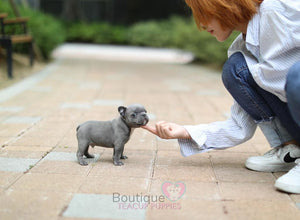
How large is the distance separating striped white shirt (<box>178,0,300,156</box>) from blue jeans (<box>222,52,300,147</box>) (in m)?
0.09

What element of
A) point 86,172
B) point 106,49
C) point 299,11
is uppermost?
point 299,11

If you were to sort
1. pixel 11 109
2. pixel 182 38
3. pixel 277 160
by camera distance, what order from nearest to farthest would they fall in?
pixel 277 160
pixel 11 109
pixel 182 38

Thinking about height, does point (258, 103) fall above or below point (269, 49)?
below

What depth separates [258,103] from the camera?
99.4 inches

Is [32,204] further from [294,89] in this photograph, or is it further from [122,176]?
[294,89]

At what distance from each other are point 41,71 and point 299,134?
632cm

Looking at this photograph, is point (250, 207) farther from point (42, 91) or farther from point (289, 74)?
point (42, 91)

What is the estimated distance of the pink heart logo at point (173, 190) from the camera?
2145mm

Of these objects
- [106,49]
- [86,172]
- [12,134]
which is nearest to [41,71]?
[12,134]

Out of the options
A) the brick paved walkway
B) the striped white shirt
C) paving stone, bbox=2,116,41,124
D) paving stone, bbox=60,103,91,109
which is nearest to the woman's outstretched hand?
the striped white shirt

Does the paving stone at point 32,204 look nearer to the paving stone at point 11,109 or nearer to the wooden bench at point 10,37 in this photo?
the paving stone at point 11,109

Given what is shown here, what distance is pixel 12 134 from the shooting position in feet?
11.2

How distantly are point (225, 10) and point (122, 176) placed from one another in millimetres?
1207

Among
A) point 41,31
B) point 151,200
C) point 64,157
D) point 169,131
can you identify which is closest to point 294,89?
point 169,131
